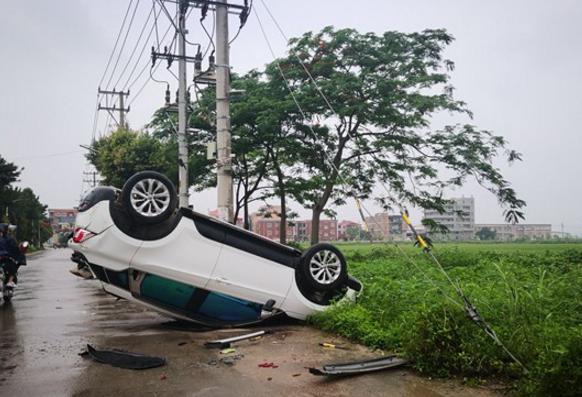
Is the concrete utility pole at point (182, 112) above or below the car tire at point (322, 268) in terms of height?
above

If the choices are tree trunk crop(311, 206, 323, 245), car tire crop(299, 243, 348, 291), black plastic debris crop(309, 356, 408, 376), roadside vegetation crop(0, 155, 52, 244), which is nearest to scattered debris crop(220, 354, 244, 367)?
black plastic debris crop(309, 356, 408, 376)

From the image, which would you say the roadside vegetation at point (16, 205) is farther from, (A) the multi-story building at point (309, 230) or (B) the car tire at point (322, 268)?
(B) the car tire at point (322, 268)

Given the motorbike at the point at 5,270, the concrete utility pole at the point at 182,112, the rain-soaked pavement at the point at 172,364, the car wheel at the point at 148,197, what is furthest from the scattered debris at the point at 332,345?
the concrete utility pole at the point at 182,112

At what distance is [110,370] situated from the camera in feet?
16.3

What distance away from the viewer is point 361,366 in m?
4.73

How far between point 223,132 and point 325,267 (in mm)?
4350

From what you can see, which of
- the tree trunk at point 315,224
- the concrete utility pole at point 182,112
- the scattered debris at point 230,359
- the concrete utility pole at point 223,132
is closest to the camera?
the scattered debris at point 230,359

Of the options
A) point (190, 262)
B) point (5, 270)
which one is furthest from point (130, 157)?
point (190, 262)

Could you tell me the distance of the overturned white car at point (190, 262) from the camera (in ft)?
21.2

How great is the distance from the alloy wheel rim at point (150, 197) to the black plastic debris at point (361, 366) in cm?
315

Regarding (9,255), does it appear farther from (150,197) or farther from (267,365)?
(267,365)

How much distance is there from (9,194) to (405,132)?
115 ft

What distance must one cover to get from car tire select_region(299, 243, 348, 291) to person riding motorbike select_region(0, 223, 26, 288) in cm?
695

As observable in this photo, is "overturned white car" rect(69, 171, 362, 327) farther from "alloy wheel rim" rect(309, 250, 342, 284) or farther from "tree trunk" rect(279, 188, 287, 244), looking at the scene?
"tree trunk" rect(279, 188, 287, 244)
